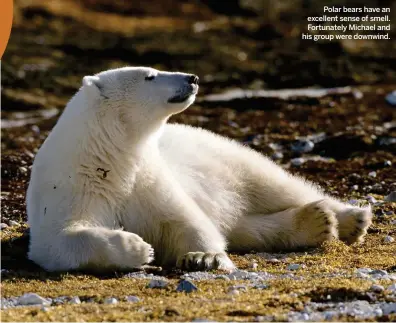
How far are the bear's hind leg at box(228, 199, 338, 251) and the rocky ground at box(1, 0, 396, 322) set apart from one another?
0.19 metres

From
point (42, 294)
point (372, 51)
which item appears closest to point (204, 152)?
point (42, 294)

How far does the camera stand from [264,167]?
823 cm

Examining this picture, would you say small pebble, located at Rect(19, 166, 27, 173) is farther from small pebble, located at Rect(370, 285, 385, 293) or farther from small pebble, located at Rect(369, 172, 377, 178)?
small pebble, located at Rect(370, 285, 385, 293)

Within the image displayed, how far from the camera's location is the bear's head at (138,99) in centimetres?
694

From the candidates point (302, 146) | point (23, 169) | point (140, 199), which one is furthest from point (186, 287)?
point (302, 146)

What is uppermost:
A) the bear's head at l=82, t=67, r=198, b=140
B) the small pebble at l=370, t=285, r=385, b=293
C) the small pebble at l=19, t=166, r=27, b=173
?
the bear's head at l=82, t=67, r=198, b=140

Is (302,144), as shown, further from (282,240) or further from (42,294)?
(42,294)

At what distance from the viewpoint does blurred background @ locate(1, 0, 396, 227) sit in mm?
12386

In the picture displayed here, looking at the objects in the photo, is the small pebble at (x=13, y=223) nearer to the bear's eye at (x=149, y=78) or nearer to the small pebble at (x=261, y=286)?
the bear's eye at (x=149, y=78)

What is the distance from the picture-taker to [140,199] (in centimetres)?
684

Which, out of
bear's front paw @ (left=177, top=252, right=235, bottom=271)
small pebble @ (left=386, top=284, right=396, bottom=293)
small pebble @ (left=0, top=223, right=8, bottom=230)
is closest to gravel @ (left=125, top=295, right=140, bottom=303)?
bear's front paw @ (left=177, top=252, right=235, bottom=271)

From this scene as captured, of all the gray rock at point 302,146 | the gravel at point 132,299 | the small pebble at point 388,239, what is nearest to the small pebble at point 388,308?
the gravel at point 132,299

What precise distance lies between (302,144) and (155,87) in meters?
6.16

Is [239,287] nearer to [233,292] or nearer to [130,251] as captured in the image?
[233,292]
